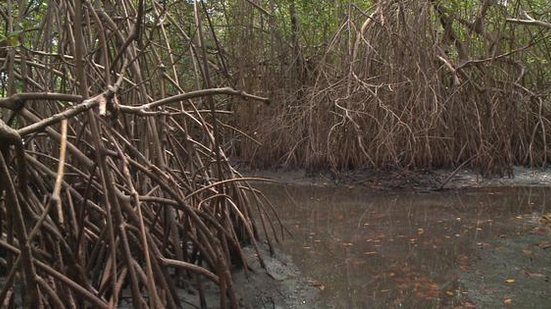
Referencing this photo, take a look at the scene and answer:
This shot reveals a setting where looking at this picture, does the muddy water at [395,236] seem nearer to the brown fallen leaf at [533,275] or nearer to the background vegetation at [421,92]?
the brown fallen leaf at [533,275]

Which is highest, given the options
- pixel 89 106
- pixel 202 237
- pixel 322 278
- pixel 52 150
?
pixel 89 106

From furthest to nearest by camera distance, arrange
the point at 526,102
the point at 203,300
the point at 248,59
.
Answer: the point at 248,59 < the point at 526,102 < the point at 203,300

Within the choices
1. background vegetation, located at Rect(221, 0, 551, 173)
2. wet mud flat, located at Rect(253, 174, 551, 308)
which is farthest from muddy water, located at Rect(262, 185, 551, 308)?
background vegetation, located at Rect(221, 0, 551, 173)

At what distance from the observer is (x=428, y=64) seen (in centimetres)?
878

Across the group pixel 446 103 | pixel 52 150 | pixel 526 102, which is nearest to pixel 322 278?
pixel 52 150

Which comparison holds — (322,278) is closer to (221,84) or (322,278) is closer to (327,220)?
(327,220)

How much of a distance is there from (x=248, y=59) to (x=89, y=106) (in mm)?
8035

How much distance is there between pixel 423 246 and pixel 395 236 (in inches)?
16.7

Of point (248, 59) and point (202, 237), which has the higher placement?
point (248, 59)

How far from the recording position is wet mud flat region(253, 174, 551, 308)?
13.9 ft

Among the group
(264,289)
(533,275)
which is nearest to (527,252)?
(533,275)

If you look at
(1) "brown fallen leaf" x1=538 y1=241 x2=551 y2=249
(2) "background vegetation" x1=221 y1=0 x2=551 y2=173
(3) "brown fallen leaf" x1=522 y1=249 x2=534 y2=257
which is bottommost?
(3) "brown fallen leaf" x1=522 y1=249 x2=534 y2=257

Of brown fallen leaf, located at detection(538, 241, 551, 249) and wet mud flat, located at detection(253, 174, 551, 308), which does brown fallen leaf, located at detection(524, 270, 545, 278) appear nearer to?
wet mud flat, located at detection(253, 174, 551, 308)

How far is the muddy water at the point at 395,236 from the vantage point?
4367 mm
